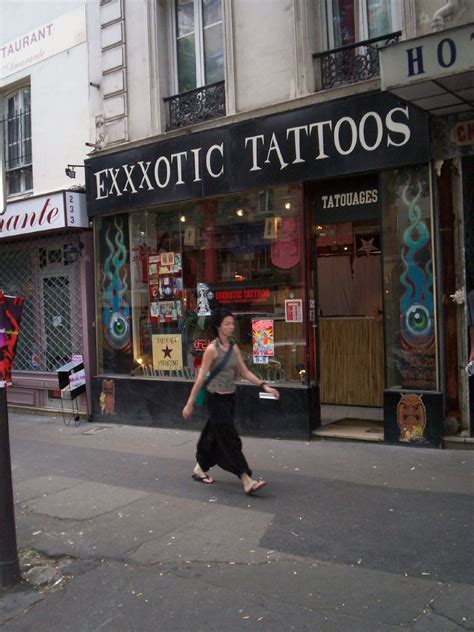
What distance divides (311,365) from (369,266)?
2.38 metres

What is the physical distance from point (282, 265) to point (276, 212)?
0.74 m

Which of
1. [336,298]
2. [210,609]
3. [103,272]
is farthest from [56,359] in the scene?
[210,609]

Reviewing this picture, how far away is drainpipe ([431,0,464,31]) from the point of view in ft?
22.0

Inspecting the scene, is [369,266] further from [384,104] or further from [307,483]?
[307,483]

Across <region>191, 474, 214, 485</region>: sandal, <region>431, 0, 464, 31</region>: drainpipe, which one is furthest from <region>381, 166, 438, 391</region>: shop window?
<region>191, 474, 214, 485</region>: sandal

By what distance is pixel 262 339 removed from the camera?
8.84m

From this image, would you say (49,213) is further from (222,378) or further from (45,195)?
(222,378)

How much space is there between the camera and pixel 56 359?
11.4 metres

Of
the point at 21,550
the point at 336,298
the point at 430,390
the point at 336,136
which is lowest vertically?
the point at 21,550

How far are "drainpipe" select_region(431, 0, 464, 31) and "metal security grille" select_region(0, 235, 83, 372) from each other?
6.58m

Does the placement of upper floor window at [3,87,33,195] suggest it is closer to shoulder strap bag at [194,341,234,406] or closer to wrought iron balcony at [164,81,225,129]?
wrought iron balcony at [164,81,225,129]

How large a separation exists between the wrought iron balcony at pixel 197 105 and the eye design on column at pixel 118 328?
3172 millimetres

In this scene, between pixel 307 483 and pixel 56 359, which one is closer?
pixel 307 483

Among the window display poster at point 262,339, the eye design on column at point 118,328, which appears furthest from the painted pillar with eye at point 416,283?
the eye design on column at point 118,328
